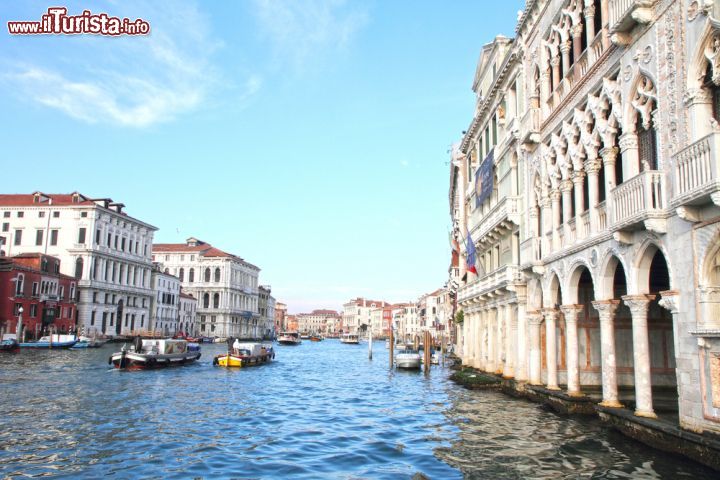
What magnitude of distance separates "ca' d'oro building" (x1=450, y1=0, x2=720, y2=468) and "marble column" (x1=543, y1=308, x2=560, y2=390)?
0.05 m

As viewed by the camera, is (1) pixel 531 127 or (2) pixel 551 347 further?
(1) pixel 531 127

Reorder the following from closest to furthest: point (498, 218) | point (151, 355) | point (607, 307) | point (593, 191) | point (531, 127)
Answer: point (607, 307) → point (593, 191) → point (531, 127) → point (498, 218) → point (151, 355)

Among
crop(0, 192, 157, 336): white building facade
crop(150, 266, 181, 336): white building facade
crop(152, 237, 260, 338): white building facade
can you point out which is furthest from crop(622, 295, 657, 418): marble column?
crop(152, 237, 260, 338): white building facade

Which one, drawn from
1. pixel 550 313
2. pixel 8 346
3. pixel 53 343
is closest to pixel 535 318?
pixel 550 313

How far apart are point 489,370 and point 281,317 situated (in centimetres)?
17083

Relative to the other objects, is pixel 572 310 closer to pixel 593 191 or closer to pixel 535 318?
pixel 535 318

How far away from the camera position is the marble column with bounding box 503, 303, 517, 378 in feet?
69.8

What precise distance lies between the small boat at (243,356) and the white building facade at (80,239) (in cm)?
2959

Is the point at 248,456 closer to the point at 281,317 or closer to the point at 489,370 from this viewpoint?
the point at 489,370

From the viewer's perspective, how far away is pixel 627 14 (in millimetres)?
11844

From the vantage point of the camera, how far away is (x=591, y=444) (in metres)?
12.1

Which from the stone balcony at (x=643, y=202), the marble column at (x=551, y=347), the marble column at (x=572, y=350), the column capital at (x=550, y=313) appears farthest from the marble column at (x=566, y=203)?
the stone balcony at (x=643, y=202)

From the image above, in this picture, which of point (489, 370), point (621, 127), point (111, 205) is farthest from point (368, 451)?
point (111, 205)

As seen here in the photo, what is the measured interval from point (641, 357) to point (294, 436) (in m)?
8.22
